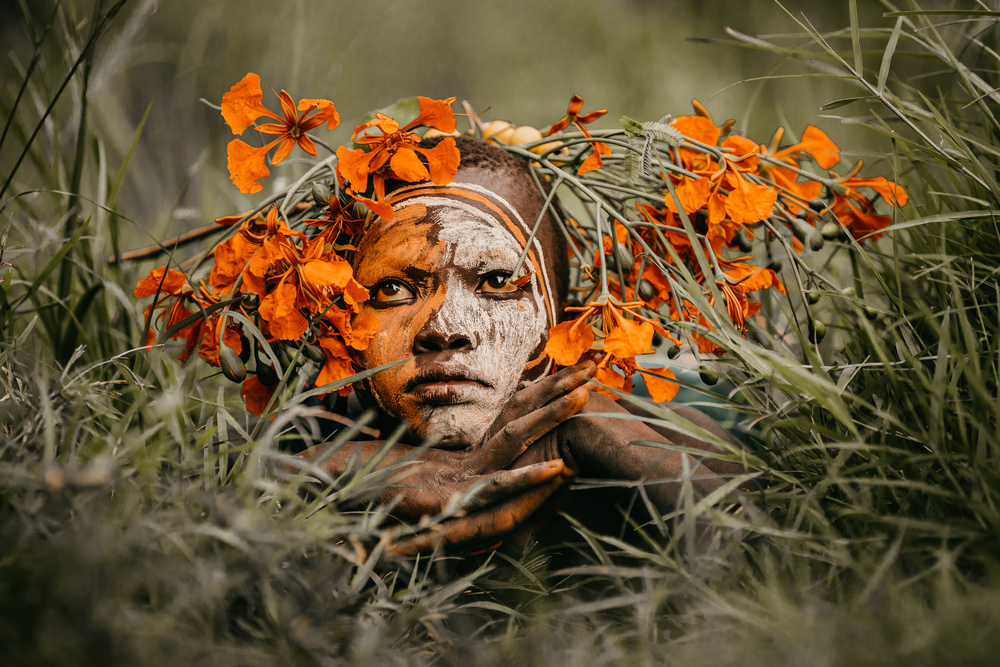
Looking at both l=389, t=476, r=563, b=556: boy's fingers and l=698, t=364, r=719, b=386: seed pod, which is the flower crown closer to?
l=698, t=364, r=719, b=386: seed pod

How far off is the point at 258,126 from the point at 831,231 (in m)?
0.72

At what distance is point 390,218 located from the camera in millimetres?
806

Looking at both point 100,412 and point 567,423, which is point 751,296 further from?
point 100,412

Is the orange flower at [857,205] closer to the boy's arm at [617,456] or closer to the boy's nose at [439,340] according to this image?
the boy's arm at [617,456]

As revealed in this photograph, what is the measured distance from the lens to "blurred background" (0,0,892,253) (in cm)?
269

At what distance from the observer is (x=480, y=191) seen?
2.79ft

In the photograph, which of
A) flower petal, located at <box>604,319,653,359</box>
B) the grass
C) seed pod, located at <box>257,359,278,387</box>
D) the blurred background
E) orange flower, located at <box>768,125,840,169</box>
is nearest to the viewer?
the grass

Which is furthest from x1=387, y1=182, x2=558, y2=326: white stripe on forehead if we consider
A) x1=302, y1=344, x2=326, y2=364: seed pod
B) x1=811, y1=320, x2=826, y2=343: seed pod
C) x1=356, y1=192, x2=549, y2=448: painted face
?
x1=811, y1=320, x2=826, y2=343: seed pod

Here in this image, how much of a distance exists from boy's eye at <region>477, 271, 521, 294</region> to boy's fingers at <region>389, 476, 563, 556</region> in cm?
24

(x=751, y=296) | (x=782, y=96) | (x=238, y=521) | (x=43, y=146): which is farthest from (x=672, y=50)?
(x=238, y=521)

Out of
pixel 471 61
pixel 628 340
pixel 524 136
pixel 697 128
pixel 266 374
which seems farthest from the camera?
pixel 471 61

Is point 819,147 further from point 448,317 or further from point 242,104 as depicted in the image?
point 242,104

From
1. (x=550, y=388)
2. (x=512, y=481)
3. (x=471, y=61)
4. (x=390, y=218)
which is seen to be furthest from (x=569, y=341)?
(x=471, y=61)

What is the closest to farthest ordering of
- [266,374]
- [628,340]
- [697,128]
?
[628,340] < [266,374] < [697,128]
